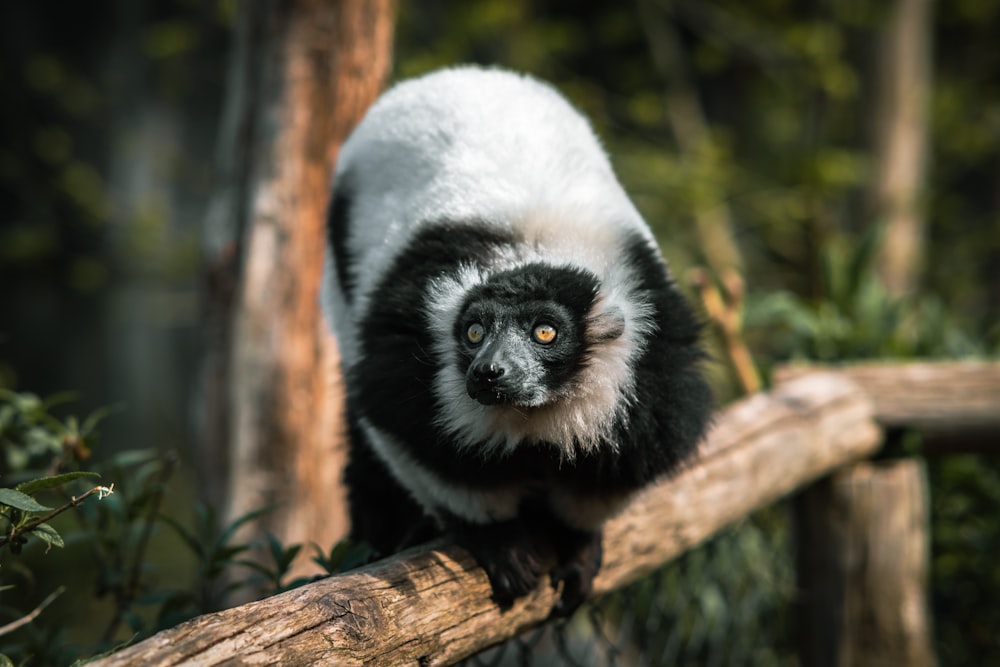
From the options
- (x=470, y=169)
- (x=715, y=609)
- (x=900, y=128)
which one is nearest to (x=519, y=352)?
Answer: (x=470, y=169)

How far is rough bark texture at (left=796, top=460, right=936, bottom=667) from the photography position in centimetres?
275

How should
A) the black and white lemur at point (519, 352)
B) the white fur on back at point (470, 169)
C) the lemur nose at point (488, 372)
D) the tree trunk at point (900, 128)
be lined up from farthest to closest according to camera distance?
the tree trunk at point (900, 128) < the white fur on back at point (470, 169) < the black and white lemur at point (519, 352) < the lemur nose at point (488, 372)

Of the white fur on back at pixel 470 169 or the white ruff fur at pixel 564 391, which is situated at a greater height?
the white fur on back at pixel 470 169

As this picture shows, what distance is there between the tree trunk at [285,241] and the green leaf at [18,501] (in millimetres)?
1588

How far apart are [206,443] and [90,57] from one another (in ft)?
22.8

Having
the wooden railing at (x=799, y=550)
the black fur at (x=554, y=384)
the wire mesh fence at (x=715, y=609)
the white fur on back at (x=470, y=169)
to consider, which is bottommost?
the wire mesh fence at (x=715, y=609)

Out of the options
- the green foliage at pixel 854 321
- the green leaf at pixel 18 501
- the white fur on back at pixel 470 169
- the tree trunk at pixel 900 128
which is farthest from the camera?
the tree trunk at pixel 900 128

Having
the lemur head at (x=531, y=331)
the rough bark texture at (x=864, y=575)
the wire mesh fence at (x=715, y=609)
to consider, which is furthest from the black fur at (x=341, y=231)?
the rough bark texture at (x=864, y=575)

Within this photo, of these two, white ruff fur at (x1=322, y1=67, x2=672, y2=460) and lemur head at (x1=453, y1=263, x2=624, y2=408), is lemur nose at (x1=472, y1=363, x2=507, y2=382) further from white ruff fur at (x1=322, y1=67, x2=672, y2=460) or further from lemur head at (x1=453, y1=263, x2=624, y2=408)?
white ruff fur at (x1=322, y1=67, x2=672, y2=460)

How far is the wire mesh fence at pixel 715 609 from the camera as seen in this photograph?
2770 millimetres

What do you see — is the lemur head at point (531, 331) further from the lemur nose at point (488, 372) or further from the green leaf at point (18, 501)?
the green leaf at point (18, 501)

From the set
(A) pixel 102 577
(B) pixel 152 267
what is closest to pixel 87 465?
(A) pixel 102 577

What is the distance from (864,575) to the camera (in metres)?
2.75

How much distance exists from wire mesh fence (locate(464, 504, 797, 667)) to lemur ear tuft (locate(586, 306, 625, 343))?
2.50 feet
